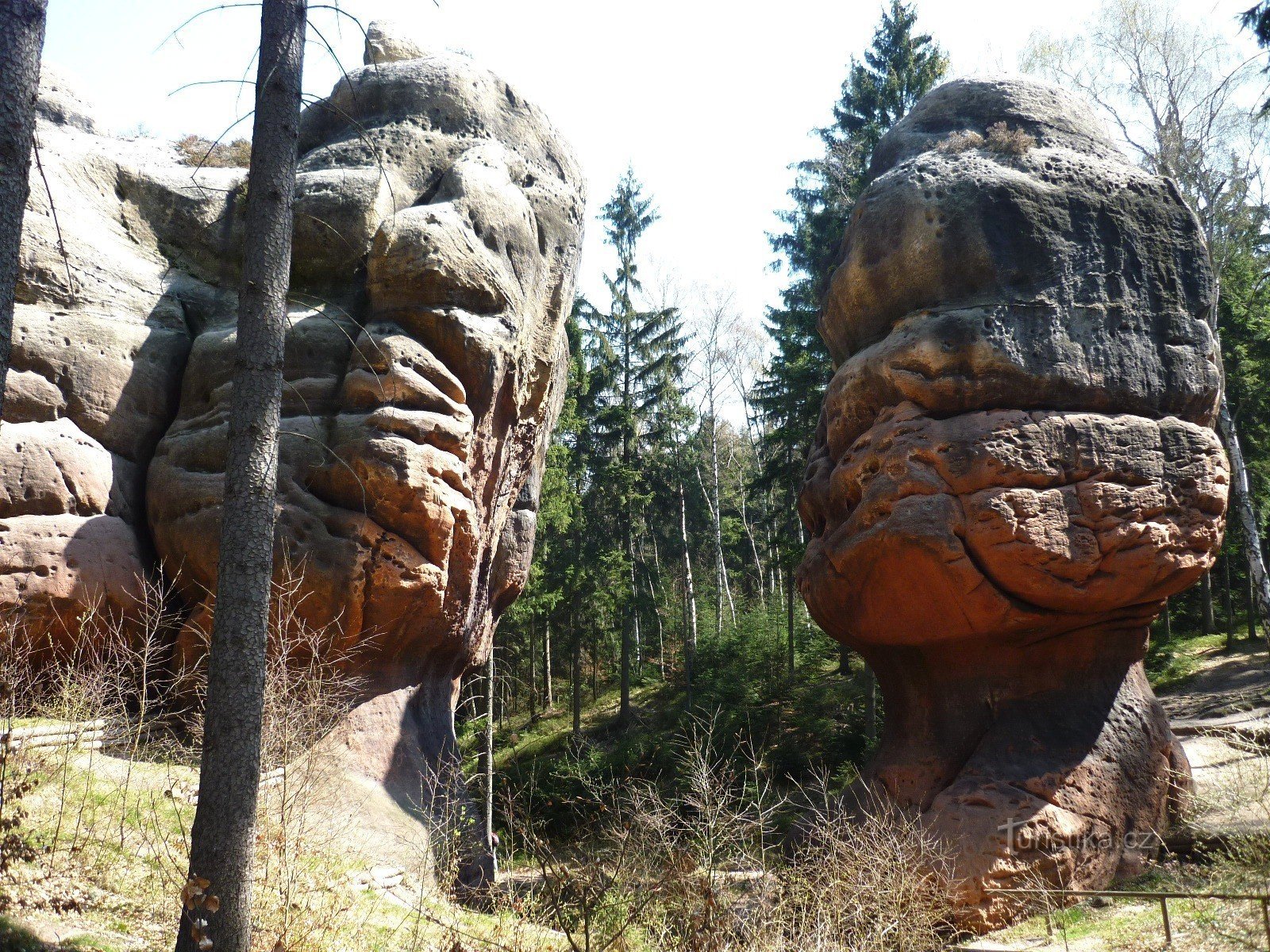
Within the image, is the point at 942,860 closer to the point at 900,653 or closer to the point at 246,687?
the point at 900,653

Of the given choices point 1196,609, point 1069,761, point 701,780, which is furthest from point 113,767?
point 1196,609

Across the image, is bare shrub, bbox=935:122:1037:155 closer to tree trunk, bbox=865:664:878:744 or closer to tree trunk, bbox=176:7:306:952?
tree trunk, bbox=176:7:306:952

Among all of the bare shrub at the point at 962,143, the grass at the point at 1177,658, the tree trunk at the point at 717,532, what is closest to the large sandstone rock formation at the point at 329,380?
the bare shrub at the point at 962,143

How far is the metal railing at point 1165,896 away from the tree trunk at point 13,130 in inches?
299

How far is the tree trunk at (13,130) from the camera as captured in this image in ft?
14.1

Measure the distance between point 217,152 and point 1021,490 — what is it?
569 inches

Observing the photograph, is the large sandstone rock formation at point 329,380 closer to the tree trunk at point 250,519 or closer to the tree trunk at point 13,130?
the tree trunk at point 250,519

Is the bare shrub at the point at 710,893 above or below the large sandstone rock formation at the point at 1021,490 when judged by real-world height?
below

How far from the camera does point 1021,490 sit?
10.1 metres

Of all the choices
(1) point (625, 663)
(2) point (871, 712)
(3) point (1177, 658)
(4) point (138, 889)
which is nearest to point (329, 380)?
(4) point (138, 889)

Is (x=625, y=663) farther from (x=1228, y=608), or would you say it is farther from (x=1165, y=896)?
(x=1165, y=896)

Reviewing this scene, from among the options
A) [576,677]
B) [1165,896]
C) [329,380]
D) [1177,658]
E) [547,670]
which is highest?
[329,380]

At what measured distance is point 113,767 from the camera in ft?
27.3

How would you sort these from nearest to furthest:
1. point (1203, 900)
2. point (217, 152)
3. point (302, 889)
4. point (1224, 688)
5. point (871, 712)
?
point (302, 889), point (1203, 900), point (217, 152), point (871, 712), point (1224, 688)
